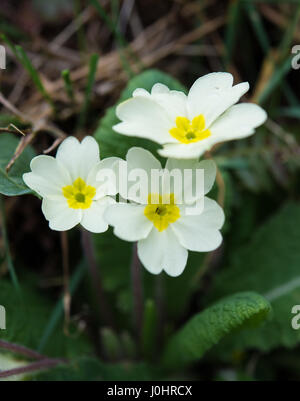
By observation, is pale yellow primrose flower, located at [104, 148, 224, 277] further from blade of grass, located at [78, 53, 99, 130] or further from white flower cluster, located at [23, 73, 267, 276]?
blade of grass, located at [78, 53, 99, 130]

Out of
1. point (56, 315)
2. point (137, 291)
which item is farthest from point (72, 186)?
point (56, 315)

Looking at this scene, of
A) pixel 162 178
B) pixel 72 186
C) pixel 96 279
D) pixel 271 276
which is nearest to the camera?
pixel 162 178

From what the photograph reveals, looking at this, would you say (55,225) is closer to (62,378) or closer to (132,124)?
(132,124)

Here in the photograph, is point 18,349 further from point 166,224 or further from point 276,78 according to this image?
point 276,78

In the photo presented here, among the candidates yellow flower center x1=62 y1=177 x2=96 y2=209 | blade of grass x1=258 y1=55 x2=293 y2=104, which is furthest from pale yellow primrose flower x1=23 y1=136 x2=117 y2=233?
blade of grass x1=258 y1=55 x2=293 y2=104

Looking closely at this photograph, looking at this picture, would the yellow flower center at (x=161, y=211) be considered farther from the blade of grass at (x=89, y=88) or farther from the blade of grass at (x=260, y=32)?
the blade of grass at (x=260, y=32)

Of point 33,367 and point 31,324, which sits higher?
point 31,324
